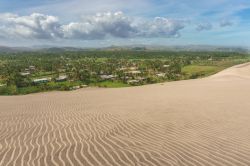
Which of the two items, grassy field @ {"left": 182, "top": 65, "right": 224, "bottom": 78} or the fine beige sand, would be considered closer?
the fine beige sand

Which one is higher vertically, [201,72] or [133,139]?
[133,139]

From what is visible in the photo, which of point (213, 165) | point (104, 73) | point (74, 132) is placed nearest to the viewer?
point (213, 165)

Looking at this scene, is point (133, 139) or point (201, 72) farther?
point (201, 72)

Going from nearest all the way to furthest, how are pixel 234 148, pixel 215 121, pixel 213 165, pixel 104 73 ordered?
pixel 213 165
pixel 234 148
pixel 215 121
pixel 104 73

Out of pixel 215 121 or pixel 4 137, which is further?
pixel 215 121

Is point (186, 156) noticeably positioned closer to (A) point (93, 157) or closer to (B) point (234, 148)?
(B) point (234, 148)

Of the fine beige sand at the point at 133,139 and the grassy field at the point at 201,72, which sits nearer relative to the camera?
the fine beige sand at the point at 133,139

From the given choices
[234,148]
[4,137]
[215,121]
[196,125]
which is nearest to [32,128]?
[4,137]

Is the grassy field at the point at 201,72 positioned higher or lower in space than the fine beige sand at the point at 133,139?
lower

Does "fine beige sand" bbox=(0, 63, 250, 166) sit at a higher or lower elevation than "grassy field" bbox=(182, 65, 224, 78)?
higher

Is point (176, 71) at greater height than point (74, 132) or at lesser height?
lesser
